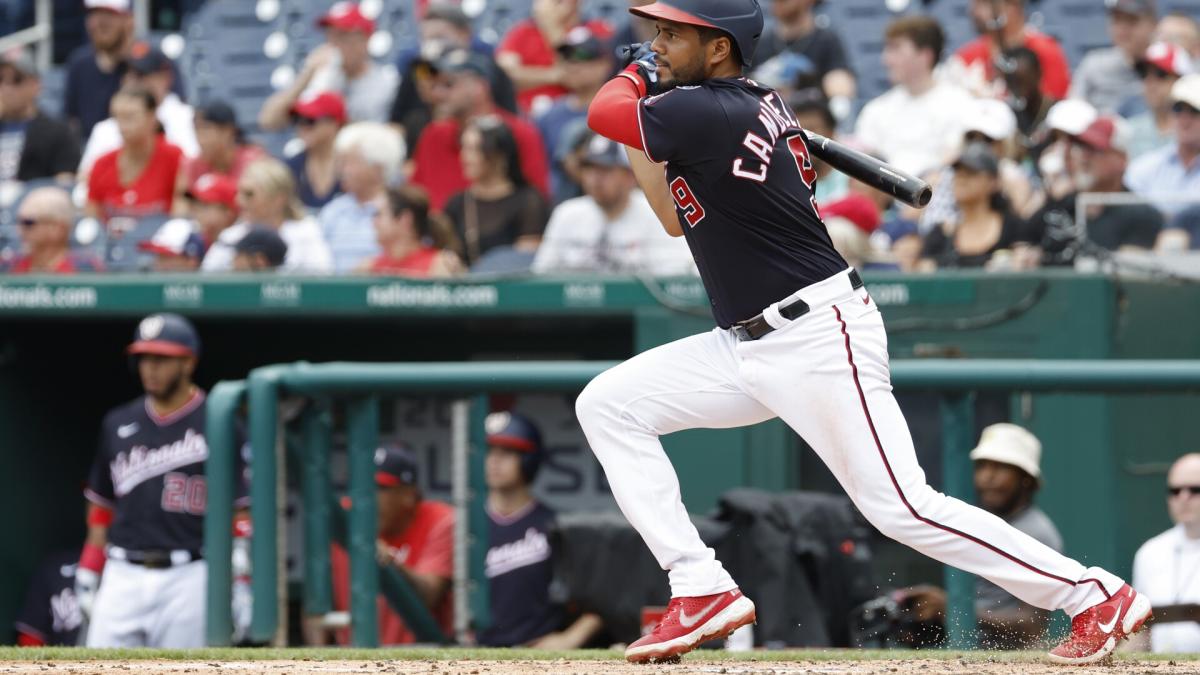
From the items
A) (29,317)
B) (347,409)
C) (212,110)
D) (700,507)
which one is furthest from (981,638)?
(212,110)

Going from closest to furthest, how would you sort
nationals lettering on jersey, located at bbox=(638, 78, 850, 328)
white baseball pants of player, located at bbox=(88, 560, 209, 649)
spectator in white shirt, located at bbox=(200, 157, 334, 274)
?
1. nationals lettering on jersey, located at bbox=(638, 78, 850, 328)
2. white baseball pants of player, located at bbox=(88, 560, 209, 649)
3. spectator in white shirt, located at bbox=(200, 157, 334, 274)

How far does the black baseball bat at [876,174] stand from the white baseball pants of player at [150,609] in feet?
11.6

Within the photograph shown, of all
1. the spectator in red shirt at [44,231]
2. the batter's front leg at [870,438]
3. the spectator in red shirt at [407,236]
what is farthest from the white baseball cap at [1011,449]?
the spectator in red shirt at [44,231]

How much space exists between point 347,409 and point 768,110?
223 centimetres

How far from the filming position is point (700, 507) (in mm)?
6547

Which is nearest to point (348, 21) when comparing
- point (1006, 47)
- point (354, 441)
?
point (1006, 47)

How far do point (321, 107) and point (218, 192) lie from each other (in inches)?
37.1

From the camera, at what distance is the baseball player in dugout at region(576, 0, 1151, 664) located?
12.7 ft

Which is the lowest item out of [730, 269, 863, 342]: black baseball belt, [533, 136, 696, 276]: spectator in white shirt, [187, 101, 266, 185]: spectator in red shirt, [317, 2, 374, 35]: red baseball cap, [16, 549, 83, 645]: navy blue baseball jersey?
[16, 549, 83, 645]: navy blue baseball jersey

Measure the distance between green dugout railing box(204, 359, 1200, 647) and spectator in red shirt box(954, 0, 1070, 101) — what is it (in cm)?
291

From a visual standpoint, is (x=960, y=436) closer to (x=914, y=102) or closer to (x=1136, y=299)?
(x=1136, y=299)

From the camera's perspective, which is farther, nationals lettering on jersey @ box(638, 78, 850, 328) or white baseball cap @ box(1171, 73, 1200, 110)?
white baseball cap @ box(1171, 73, 1200, 110)

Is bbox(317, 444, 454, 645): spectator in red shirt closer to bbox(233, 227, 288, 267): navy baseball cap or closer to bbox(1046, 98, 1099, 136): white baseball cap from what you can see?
bbox(233, 227, 288, 267): navy baseball cap

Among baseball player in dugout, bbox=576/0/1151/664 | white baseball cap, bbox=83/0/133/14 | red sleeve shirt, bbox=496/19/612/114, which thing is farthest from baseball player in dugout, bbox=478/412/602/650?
white baseball cap, bbox=83/0/133/14
